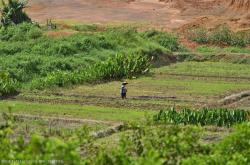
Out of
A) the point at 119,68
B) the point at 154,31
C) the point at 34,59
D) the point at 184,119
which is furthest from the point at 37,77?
the point at 154,31

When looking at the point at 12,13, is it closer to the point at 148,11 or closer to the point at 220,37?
the point at 220,37

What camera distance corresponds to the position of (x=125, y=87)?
29.7m

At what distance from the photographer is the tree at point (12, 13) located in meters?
43.7

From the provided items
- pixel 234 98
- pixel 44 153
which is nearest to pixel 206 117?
pixel 234 98

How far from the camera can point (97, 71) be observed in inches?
1363

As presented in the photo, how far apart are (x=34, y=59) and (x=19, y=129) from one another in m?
11.7

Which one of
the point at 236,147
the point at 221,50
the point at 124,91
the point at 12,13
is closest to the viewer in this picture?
the point at 236,147

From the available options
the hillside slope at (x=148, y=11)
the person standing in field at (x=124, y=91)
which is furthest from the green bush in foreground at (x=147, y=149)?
the hillside slope at (x=148, y=11)

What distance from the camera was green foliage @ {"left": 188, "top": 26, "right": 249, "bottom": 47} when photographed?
155 ft

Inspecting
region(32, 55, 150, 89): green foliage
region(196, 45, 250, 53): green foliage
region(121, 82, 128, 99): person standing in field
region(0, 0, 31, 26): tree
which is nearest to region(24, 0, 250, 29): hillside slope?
region(196, 45, 250, 53): green foliage

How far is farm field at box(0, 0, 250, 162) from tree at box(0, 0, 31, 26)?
0.22 ft

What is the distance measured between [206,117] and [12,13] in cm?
2252

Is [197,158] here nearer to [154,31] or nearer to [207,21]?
[154,31]

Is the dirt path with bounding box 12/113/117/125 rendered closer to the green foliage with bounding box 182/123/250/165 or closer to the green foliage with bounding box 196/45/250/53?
the green foliage with bounding box 182/123/250/165
